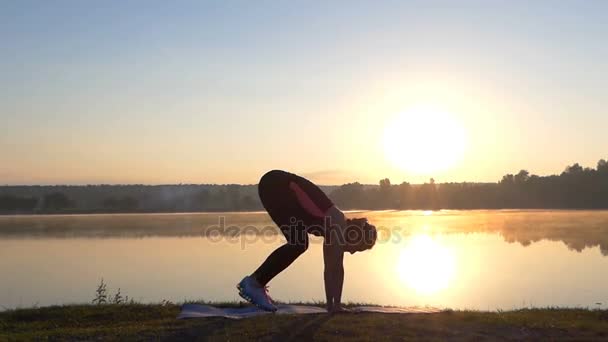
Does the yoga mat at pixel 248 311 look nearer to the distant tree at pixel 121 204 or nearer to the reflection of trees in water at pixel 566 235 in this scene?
the reflection of trees in water at pixel 566 235

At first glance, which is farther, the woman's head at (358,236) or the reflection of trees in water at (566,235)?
the reflection of trees in water at (566,235)

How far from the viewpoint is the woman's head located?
6.45 metres

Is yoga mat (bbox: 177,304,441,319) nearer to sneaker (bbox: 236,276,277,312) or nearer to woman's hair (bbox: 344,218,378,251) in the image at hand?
sneaker (bbox: 236,276,277,312)

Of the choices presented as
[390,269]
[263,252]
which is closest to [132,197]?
[263,252]

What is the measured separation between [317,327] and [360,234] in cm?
103

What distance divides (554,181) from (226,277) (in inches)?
2007

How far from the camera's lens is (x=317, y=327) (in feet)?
19.8

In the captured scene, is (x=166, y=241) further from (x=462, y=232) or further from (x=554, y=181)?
(x=554, y=181)

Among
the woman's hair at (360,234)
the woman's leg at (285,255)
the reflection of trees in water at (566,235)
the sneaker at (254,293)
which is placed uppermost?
the woman's hair at (360,234)

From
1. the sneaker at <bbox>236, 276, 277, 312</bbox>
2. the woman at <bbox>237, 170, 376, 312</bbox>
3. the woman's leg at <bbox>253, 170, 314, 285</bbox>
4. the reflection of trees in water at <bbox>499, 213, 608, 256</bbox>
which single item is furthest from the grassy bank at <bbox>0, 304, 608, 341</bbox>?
the reflection of trees in water at <bbox>499, 213, 608, 256</bbox>

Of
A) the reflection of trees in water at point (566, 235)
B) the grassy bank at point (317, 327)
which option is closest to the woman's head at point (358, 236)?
the grassy bank at point (317, 327)

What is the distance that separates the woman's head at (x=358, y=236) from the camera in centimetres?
645

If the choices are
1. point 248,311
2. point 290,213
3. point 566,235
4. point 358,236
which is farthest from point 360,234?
point 566,235

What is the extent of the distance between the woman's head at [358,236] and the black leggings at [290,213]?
277 mm
